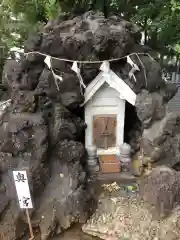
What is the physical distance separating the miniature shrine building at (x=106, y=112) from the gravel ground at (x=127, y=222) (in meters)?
0.91

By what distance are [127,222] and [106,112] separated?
186 cm

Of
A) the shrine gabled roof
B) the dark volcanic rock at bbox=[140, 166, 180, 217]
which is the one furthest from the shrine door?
the dark volcanic rock at bbox=[140, 166, 180, 217]

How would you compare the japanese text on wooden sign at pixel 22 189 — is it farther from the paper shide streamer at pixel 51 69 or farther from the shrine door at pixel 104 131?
the shrine door at pixel 104 131

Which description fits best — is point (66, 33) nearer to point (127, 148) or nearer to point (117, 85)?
point (117, 85)

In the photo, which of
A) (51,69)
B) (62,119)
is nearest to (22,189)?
(62,119)

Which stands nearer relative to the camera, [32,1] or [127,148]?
[127,148]

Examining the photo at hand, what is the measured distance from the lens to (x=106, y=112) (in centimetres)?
507

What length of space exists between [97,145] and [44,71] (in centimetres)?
161

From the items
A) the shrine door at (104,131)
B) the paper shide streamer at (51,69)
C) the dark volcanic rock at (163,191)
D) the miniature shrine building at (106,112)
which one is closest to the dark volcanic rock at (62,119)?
the paper shide streamer at (51,69)

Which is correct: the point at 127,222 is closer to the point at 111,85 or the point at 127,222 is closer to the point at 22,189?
the point at 22,189

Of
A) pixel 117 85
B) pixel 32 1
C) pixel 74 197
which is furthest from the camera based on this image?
pixel 32 1

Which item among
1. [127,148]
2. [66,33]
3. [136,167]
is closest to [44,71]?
[66,33]

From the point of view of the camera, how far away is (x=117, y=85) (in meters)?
4.80

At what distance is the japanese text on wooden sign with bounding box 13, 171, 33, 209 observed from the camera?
11.9 feet
